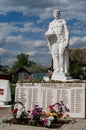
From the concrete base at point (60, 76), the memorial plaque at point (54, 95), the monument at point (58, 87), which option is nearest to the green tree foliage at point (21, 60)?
the monument at point (58, 87)

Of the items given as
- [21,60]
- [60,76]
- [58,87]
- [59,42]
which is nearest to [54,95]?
[58,87]

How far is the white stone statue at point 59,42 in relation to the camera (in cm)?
1253

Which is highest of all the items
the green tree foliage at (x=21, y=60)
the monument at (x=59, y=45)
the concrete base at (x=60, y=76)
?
the green tree foliage at (x=21, y=60)

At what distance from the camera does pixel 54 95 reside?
38.8ft

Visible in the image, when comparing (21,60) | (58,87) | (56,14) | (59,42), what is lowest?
(58,87)

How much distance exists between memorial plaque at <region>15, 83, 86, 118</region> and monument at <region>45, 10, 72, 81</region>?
716mm

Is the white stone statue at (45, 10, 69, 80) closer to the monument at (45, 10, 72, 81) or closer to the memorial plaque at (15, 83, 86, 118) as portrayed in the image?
the monument at (45, 10, 72, 81)

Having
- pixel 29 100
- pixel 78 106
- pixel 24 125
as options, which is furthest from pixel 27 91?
pixel 24 125

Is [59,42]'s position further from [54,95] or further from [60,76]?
[54,95]

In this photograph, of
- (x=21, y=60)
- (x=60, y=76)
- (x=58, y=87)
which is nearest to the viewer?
(x=58, y=87)

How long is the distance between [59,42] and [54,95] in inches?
86.3

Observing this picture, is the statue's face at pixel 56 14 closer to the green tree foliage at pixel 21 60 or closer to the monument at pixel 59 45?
the monument at pixel 59 45

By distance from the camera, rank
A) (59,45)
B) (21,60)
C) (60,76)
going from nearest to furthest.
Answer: (60,76), (59,45), (21,60)

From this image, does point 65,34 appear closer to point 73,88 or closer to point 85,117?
point 73,88
